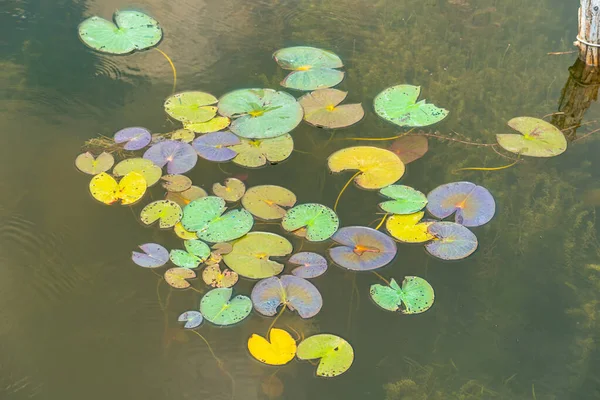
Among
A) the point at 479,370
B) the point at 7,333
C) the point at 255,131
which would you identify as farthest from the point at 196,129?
the point at 479,370

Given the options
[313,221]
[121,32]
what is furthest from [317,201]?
[121,32]

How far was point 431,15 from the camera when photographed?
136 inches

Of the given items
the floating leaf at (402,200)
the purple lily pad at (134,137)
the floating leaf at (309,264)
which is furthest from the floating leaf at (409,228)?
the purple lily pad at (134,137)

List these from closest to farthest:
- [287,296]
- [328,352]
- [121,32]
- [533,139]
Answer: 1. [328,352]
2. [287,296]
3. [533,139]
4. [121,32]

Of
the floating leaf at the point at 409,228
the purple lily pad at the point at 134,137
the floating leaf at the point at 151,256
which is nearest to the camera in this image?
the floating leaf at the point at 151,256

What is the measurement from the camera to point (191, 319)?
7.04 feet

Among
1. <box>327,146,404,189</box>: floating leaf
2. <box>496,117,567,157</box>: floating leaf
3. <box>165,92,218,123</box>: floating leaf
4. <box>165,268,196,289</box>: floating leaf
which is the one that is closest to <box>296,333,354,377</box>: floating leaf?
<box>165,268,196,289</box>: floating leaf

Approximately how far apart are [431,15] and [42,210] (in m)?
2.26

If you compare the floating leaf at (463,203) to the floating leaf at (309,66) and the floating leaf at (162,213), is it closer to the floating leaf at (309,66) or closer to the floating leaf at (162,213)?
the floating leaf at (309,66)

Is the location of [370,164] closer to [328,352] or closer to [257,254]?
[257,254]

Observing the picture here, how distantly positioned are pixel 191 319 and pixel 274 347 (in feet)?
1.00

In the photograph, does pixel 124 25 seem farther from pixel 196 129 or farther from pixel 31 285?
pixel 31 285

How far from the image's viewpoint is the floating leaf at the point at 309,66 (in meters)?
2.96

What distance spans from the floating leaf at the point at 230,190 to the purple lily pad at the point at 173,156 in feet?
0.55
